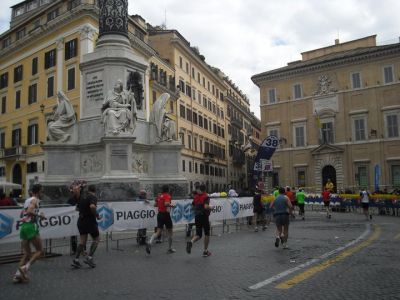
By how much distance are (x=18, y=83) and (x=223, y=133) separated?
114ft

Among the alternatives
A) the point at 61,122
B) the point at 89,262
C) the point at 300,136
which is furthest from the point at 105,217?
the point at 300,136

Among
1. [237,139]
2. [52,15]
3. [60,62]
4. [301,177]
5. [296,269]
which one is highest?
[52,15]

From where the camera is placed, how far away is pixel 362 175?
50.4 meters

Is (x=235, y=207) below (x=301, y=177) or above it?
below

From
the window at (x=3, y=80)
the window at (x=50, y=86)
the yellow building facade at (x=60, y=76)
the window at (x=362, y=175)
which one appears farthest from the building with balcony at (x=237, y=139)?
the window at (x=3, y=80)

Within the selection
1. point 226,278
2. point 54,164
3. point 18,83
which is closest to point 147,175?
point 54,164

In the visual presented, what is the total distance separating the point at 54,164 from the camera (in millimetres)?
15938

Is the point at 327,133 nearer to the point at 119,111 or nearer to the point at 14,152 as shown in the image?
the point at 14,152

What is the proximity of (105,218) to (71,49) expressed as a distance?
112 ft

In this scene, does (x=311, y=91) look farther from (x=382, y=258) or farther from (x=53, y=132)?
(x=382, y=258)

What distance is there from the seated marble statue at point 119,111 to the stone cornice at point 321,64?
4227 centimetres

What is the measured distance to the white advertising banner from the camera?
32.5ft

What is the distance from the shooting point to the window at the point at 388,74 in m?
50.7

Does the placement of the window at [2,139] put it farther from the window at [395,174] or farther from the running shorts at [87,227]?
the running shorts at [87,227]
